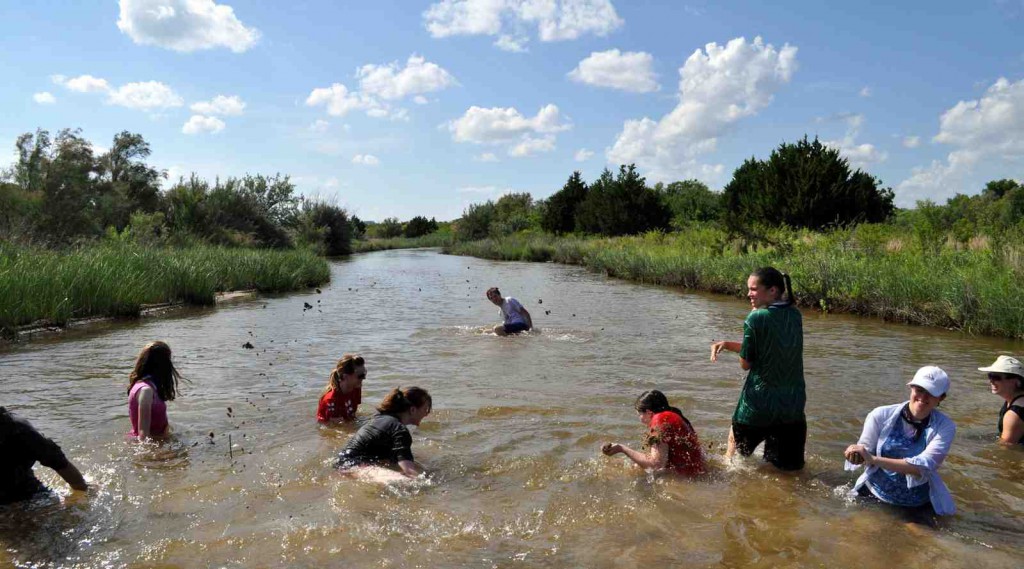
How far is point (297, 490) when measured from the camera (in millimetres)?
5340

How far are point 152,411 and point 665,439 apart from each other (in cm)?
475

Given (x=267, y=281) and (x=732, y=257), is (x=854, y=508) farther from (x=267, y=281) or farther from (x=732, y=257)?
(x=267, y=281)

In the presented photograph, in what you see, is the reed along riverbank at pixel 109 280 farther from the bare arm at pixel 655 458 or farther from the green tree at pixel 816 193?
the green tree at pixel 816 193

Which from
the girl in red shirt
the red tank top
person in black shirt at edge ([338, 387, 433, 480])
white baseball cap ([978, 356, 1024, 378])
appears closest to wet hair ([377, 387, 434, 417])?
person in black shirt at edge ([338, 387, 433, 480])

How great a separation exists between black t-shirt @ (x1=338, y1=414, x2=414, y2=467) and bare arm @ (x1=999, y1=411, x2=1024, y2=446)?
17.6 feet

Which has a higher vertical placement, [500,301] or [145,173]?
[145,173]

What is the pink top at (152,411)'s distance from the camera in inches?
244

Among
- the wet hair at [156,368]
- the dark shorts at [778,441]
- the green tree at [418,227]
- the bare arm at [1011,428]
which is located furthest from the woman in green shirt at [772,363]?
the green tree at [418,227]

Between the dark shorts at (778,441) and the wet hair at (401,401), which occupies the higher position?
the wet hair at (401,401)

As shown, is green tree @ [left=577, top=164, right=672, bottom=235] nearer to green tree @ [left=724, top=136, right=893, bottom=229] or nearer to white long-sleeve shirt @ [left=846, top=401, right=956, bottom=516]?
green tree @ [left=724, top=136, right=893, bottom=229]

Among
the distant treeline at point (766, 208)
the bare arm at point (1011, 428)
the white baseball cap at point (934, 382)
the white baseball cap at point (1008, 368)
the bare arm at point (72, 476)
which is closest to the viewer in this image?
the white baseball cap at point (934, 382)

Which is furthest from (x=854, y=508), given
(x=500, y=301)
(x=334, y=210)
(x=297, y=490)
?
(x=334, y=210)

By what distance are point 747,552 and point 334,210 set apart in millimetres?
58950

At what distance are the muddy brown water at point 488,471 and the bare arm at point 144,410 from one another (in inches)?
7.5
